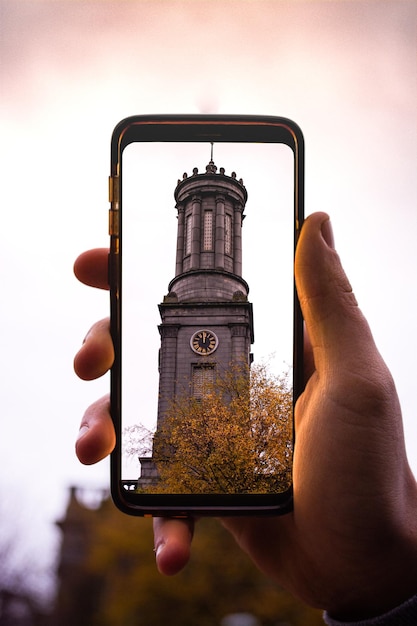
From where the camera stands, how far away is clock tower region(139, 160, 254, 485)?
263 centimetres

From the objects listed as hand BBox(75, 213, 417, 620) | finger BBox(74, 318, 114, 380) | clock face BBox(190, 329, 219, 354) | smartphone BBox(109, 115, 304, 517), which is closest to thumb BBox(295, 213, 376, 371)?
hand BBox(75, 213, 417, 620)

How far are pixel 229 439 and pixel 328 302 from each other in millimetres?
721

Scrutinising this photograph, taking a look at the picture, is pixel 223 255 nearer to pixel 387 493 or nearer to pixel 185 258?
pixel 185 258

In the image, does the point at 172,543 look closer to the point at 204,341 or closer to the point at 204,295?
the point at 204,341

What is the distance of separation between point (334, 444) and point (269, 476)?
1.07ft

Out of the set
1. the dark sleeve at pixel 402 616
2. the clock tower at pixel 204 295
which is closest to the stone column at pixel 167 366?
the clock tower at pixel 204 295

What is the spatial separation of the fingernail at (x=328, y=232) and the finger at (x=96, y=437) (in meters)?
1.09

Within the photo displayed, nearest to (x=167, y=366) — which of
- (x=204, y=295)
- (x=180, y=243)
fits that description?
(x=204, y=295)

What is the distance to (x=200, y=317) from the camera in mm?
2861

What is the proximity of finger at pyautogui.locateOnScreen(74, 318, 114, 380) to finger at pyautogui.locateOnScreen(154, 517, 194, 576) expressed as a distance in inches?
25.5

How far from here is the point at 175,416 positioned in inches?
105

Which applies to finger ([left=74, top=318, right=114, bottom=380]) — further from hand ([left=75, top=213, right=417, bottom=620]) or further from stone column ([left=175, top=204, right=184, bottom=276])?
stone column ([left=175, top=204, right=184, bottom=276])

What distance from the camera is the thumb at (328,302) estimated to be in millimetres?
2398

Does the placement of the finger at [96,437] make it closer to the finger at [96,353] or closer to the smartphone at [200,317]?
the smartphone at [200,317]
